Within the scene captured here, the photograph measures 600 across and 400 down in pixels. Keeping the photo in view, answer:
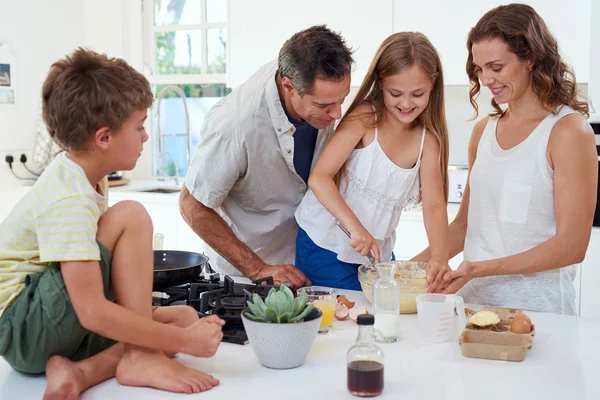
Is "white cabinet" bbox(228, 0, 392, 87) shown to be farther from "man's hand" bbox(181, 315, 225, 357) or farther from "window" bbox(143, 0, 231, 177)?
"man's hand" bbox(181, 315, 225, 357)

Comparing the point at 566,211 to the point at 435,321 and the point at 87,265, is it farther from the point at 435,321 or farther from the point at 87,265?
the point at 87,265

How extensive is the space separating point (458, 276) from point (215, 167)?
2.66 feet

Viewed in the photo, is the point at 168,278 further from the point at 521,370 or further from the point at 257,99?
the point at 521,370

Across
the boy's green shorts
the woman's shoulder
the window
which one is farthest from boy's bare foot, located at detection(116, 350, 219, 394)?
the window

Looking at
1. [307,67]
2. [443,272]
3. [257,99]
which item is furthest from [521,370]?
[257,99]

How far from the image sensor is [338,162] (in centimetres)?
213

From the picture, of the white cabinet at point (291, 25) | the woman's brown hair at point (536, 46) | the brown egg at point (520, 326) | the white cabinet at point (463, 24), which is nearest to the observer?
the brown egg at point (520, 326)

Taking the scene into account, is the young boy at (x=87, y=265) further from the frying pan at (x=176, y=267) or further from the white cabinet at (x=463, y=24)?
the white cabinet at (x=463, y=24)

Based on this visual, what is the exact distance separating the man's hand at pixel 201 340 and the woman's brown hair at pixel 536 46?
1112mm

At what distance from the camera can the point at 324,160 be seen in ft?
7.00

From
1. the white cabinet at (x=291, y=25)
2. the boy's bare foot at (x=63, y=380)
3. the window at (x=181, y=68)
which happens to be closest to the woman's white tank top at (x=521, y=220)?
the boy's bare foot at (x=63, y=380)

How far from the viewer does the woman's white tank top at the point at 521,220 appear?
1917 millimetres

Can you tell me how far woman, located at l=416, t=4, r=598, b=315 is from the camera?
185cm

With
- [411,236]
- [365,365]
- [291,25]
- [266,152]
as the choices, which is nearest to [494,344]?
[365,365]
